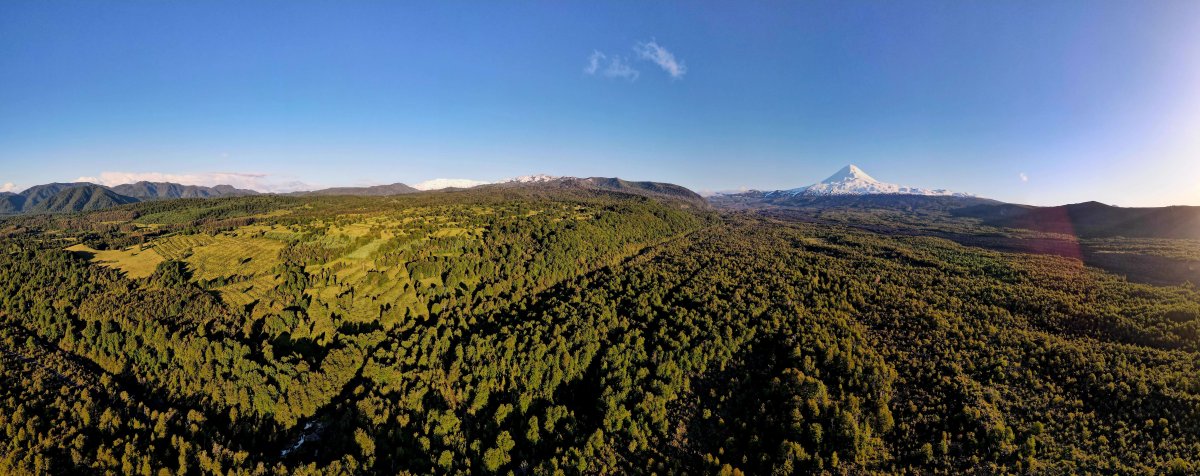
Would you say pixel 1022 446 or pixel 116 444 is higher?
pixel 1022 446

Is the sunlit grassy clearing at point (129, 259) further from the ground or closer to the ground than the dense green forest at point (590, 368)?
further from the ground

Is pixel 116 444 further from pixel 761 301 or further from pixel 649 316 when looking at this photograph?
pixel 761 301

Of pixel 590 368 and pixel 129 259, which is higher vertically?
pixel 129 259

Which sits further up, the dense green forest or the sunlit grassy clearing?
the sunlit grassy clearing

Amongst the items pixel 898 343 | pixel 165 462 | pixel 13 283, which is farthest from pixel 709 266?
pixel 13 283

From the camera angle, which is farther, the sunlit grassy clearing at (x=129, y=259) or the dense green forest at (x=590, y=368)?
the sunlit grassy clearing at (x=129, y=259)

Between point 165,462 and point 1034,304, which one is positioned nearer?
point 165,462

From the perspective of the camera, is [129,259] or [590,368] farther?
[129,259]

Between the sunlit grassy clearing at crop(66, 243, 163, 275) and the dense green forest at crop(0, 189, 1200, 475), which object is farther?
the sunlit grassy clearing at crop(66, 243, 163, 275)
